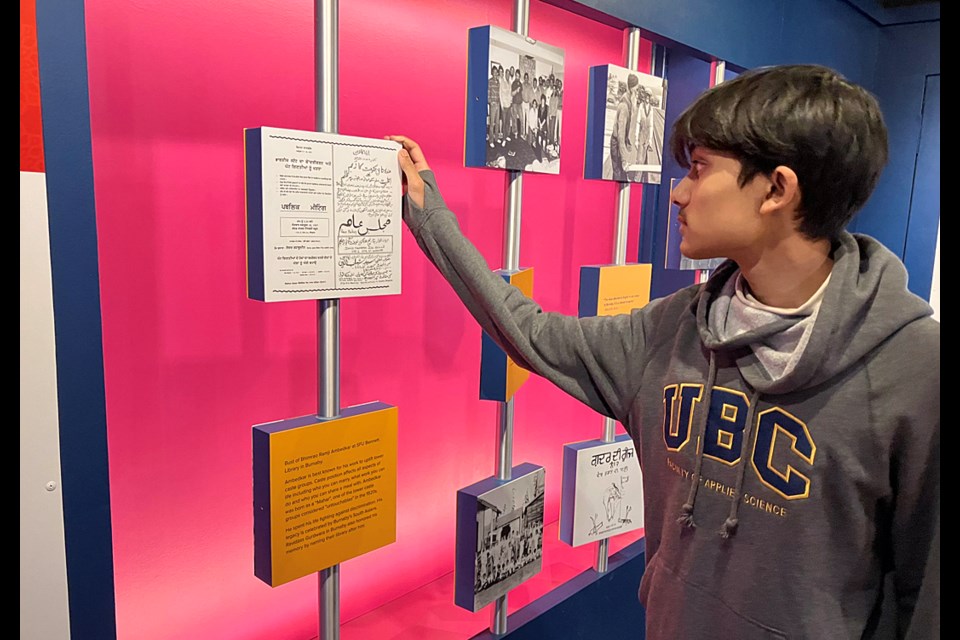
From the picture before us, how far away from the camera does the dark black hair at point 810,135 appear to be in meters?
0.92

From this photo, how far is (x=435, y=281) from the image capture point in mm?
1935

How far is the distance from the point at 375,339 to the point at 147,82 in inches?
30.8

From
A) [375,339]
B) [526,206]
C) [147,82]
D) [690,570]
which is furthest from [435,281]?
[690,570]

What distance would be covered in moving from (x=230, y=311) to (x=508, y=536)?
829mm

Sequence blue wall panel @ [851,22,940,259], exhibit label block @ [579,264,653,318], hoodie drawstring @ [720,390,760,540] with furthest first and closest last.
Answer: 1. blue wall panel @ [851,22,940,259]
2. exhibit label block @ [579,264,653,318]
3. hoodie drawstring @ [720,390,760,540]

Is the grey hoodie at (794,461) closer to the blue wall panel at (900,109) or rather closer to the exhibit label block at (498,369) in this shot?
the exhibit label block at (498,369)

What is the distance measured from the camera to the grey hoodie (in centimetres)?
88

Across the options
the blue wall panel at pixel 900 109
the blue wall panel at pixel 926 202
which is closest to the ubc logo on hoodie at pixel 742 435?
the blue wall panel at pixel 900 109

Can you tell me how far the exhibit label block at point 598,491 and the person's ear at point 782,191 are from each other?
112 cm

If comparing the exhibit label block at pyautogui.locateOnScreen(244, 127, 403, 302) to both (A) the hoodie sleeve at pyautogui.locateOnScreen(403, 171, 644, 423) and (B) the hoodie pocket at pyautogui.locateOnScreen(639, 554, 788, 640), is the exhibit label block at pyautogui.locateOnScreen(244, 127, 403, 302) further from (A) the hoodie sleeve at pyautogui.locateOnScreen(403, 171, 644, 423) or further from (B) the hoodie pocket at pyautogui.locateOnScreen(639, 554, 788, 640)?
(B) the hoodie pocket at pyautogui.locateOnScreen(639, 554, 788, 640)

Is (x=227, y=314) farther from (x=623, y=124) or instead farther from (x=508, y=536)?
(x=623, y=124)

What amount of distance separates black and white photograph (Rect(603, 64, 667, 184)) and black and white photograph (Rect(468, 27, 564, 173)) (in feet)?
0.60

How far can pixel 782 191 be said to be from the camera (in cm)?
95

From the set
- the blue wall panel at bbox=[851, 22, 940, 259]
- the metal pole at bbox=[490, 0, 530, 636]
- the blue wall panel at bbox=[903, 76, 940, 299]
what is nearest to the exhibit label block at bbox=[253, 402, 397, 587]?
the metal pole at bbox=[490, 0, 530, 636]
